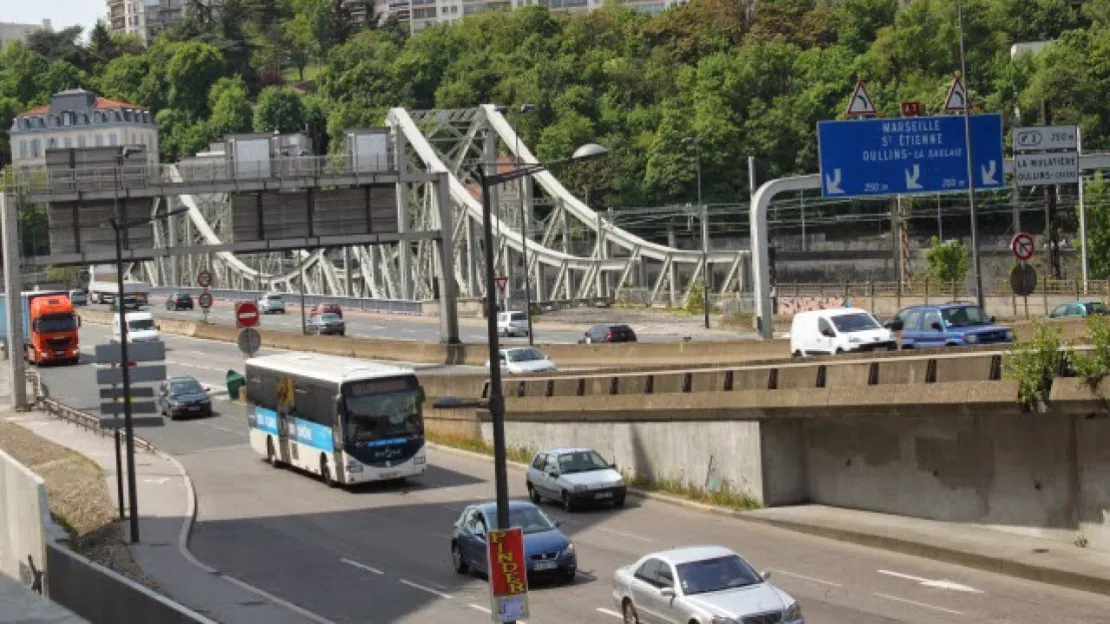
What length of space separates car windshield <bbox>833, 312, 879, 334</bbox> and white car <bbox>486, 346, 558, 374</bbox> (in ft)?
56.1

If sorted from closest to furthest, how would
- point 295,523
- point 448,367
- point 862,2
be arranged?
1. point 295,523
2. point 448,367
3. point 862,2

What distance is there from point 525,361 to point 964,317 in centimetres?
2174

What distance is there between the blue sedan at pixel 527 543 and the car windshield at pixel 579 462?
750 centimetres

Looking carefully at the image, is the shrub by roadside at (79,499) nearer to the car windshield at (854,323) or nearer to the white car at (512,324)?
the car windshield at (854,323)

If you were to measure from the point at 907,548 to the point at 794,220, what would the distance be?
4249 inches

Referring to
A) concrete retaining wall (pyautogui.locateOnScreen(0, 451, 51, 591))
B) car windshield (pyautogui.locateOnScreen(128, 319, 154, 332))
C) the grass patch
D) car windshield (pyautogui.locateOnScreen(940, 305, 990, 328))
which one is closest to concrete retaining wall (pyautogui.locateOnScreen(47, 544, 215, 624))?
concrete retaining wall (pyautogui.locateOnScreen(0, 451, 51, 591))

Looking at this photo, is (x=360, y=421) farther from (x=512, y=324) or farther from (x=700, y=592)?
(x=512, y=324)

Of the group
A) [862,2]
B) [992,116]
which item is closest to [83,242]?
[992,116]

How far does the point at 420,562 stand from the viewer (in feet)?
111

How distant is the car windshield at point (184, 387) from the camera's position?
220 feet

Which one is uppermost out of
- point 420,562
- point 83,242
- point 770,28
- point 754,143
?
point 770,28

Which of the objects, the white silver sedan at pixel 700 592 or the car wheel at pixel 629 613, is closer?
the white silver sedan at pixel 700 592

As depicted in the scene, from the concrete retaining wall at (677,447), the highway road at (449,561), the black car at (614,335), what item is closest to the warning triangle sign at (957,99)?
the concrete retaining wall at (677,447)

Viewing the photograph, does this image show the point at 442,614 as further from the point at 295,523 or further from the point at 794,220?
the point at 794,220
